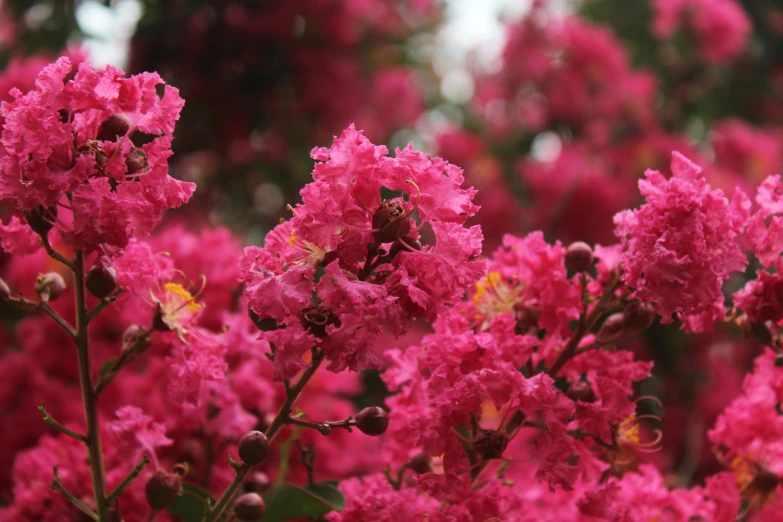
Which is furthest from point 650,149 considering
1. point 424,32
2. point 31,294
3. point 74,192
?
point 74,192

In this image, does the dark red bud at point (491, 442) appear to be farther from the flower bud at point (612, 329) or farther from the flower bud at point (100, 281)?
the flower bud at point (100, 281)

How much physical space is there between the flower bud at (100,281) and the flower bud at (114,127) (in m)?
0.11

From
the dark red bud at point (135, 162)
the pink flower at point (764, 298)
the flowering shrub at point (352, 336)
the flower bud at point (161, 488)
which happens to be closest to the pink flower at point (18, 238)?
the flowering shrub at point (352, 336)

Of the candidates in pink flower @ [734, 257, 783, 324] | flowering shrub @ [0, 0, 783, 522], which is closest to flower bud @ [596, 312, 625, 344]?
flowering shrub @ [0, 0, 783, 522]

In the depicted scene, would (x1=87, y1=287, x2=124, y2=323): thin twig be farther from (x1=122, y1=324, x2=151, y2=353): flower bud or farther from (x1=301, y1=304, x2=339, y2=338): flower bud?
(x1=301, y1=304, x2=339, y2=338): flower bud

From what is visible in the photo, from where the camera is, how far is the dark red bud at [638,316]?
2.40 feet

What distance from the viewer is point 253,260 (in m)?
0.65

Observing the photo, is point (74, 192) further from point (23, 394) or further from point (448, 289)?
point (23, 394)

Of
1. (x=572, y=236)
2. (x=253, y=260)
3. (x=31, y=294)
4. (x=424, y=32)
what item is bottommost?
(x=253, y=260)

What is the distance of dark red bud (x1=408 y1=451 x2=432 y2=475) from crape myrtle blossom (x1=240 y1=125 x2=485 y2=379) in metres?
0.21

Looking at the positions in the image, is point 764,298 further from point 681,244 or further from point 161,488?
point 161,488

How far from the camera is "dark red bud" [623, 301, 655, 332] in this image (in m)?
0.73

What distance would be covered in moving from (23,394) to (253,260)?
0.71 metres

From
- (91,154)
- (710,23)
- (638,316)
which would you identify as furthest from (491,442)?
(710,23)
